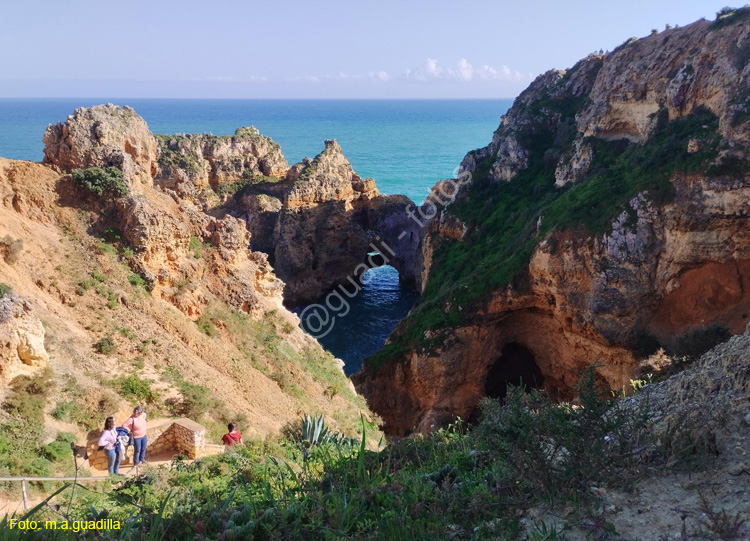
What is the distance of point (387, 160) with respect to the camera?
141m

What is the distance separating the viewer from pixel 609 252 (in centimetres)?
2395

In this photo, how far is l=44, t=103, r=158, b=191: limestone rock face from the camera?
1666cm

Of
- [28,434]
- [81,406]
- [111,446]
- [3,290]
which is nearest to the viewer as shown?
[28,434]

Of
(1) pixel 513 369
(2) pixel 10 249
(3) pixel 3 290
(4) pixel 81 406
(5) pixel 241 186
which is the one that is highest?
(2) pixel 10 249

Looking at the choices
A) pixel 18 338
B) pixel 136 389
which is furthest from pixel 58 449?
pixel 136 389

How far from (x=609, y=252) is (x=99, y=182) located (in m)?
20.5

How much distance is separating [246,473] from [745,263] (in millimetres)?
22329

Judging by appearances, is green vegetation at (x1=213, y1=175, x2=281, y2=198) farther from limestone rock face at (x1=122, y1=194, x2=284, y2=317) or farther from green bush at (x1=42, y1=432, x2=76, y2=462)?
green bush at (x1=42, y1=432, x2=76, y2=462)

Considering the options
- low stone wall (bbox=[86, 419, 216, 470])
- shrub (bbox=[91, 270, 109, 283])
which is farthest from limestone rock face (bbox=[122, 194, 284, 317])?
low stone wall (bbox=[86, 419, 216, 470])

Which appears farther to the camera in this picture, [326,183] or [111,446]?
[326,183]

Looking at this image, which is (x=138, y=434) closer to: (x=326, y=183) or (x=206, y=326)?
(x=206, y=326)

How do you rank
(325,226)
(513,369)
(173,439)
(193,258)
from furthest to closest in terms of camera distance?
1. (325,226)
2. (513,369)
3. (193,258)
4. (173,439)

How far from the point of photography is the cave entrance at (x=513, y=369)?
95.9 ft

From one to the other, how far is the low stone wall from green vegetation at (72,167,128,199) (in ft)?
24.9
